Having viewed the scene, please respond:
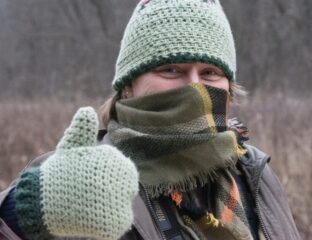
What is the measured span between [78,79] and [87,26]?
3.85 feet

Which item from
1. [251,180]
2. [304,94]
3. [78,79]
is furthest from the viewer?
[78,79]

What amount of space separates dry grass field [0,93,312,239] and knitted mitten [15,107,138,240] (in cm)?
391

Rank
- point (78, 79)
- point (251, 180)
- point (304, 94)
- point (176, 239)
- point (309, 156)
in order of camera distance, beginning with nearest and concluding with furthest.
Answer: point (176, 239) < point (251, 180) < point (309, 156) < point (304, 94) < point (78, 79)

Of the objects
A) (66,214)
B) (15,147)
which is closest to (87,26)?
(15,147)

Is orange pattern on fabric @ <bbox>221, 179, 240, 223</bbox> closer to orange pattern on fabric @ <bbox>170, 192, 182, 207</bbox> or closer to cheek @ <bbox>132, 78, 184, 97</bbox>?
orange pattern on fabric @ <bbox>170, 192, 182, 207</bbox>

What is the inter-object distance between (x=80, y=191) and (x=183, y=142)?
2.41ft

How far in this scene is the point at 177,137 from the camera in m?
2.20

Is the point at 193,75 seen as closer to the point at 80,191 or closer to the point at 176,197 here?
the point at 176,197

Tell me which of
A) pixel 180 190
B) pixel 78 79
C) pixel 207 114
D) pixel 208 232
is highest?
pixel 207 114

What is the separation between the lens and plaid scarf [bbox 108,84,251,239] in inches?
86.4

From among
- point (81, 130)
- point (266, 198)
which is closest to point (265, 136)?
point (266, 198)

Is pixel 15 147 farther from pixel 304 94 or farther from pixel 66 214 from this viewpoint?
pixel 66 214

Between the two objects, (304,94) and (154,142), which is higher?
(154,142)

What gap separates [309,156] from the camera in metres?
6.14
